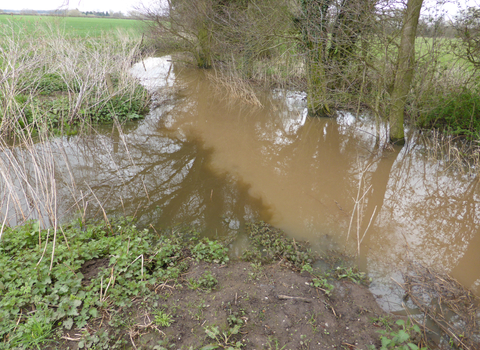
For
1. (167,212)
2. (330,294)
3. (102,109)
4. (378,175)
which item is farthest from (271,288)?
(102,109)

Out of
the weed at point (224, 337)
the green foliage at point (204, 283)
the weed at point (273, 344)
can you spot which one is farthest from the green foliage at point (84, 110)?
the weed at point (273, 344)

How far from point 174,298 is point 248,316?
0.70 meters

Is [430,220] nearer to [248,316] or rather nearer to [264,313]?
[264,313]

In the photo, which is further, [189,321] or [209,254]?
[209,254]

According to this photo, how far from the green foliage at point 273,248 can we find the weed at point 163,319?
1.15m

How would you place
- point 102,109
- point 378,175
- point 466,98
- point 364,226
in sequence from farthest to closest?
1. point 102,109
2. point 466,98
3. point 378,175
4. point 364,226

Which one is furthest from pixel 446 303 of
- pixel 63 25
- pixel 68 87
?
pixel 63 25

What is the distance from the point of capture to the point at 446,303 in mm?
2793

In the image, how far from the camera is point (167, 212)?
4.18 m

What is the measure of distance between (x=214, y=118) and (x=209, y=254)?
5348mm

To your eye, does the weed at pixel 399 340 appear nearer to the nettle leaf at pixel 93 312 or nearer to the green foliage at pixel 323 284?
the green foliage at pixel 323 284

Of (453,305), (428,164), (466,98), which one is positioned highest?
(466,98)

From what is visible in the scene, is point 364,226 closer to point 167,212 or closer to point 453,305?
point 453,305

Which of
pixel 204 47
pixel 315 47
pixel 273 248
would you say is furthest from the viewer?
pixel 204 47
